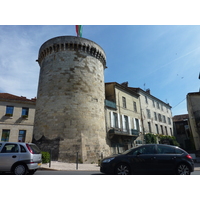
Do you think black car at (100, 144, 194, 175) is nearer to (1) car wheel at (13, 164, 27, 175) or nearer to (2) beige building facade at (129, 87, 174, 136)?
(1) car wheel at (13, 164, 27, 175)

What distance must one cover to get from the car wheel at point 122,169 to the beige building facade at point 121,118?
34.9 feet

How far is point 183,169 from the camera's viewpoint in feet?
16.9

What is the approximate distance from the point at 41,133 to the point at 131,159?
10436mm

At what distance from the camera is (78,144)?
12.8 metres

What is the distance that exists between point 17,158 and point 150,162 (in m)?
4.60

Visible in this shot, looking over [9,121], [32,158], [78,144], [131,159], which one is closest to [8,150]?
[32,158]

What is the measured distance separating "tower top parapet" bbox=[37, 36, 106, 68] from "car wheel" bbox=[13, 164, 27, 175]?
1239cm

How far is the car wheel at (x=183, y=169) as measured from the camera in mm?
5105

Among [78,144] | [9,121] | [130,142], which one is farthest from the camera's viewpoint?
[9,121]

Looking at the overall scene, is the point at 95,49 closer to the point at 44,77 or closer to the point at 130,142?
the point at 44,77

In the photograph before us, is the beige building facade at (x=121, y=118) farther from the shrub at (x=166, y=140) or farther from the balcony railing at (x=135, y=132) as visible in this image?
the shrub at (x=166, y=140)

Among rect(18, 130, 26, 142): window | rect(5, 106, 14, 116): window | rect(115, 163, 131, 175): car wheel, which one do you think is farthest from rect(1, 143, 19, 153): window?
rect(5, 106, 14, 116): window

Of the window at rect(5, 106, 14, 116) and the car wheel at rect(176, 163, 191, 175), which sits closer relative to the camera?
the car wheel at rect(176, 163, 191, 175)

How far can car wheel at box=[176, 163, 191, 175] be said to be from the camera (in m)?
5.11
